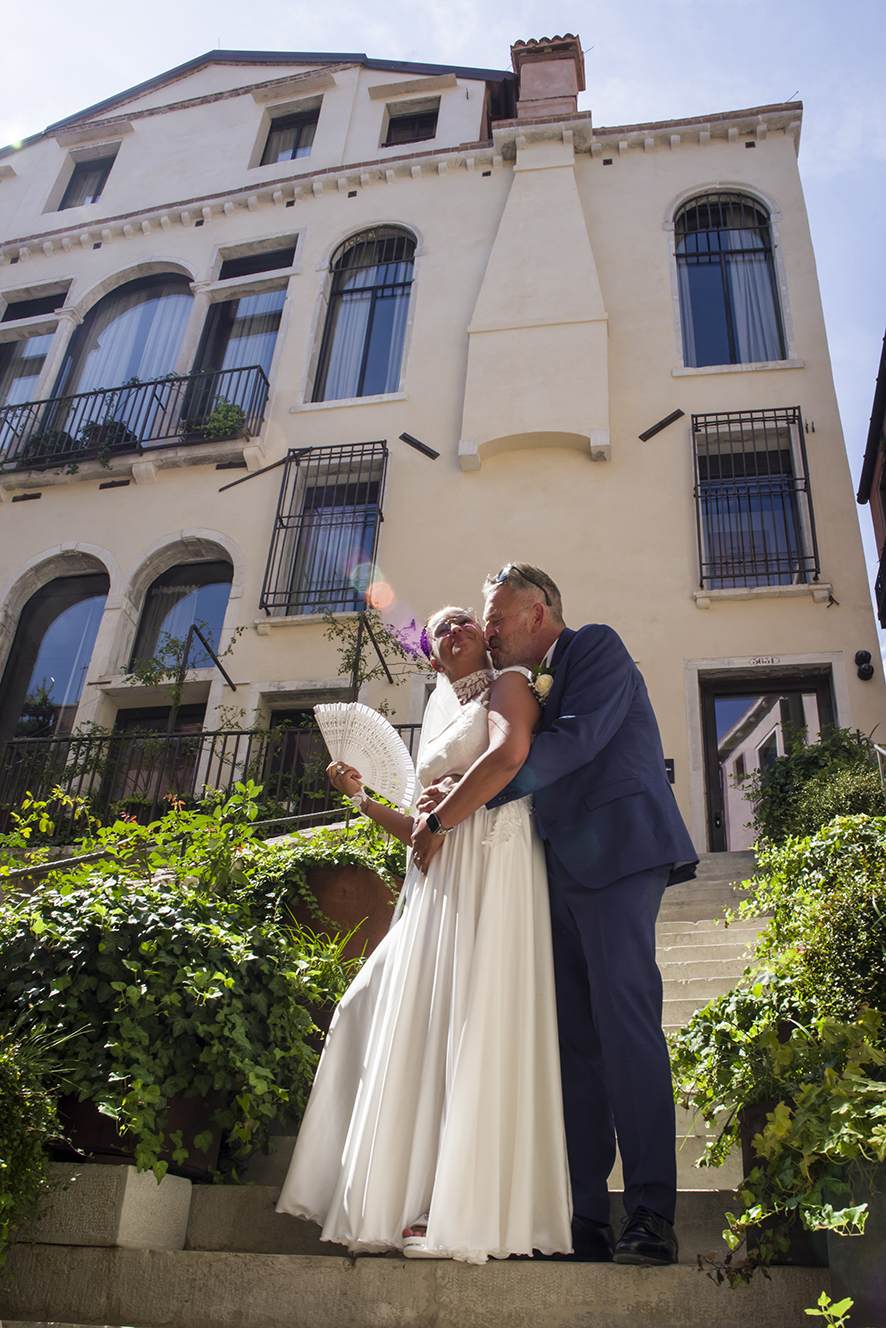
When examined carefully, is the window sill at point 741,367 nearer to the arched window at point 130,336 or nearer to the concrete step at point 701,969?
the arched window at point 130,336

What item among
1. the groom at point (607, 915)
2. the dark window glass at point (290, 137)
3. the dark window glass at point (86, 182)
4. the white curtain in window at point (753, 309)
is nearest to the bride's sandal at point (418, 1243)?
the groom at point (607, 915)

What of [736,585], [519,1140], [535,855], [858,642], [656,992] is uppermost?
[736,585]

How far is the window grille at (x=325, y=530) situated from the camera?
1120cm

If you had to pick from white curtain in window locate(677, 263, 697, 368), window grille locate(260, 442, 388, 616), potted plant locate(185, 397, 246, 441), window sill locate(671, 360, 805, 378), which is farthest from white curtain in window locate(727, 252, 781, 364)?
potted plant locate(185, 397, 246, 441)

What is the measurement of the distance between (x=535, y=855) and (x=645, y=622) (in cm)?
755

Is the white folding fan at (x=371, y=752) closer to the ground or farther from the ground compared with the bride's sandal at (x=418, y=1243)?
farther from the ground

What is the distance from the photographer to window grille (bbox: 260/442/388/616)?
11203 mm

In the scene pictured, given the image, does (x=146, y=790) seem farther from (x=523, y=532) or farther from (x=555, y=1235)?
(x=555, y=1235)

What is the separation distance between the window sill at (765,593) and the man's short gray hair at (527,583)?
7134 mm

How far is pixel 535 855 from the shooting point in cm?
277

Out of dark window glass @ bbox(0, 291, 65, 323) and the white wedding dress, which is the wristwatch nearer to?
the white wedding dress

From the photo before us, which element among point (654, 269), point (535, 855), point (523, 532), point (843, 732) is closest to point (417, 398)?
point (523, 532)

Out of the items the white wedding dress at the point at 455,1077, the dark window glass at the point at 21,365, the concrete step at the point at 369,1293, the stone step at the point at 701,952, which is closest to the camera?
the concrete step at the point at 369,1293

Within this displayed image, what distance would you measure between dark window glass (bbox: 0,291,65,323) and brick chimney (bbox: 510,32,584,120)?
25.2 feet
